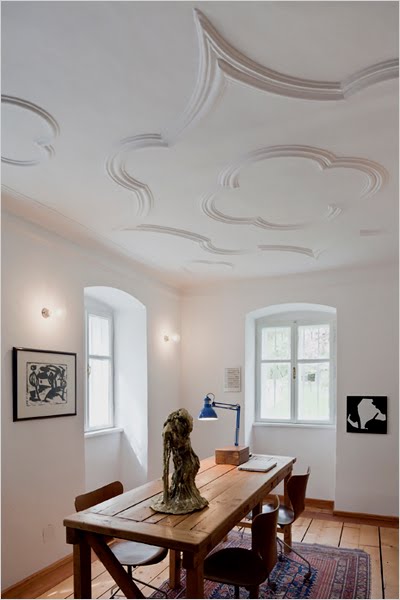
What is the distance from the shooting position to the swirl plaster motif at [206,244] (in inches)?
158

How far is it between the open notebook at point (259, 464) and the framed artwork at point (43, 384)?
1541 millimetres

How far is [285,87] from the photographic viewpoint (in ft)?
6.61

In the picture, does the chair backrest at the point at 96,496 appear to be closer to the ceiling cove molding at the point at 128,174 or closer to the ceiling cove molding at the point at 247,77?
the ceiling cove molding at the point at 128,174

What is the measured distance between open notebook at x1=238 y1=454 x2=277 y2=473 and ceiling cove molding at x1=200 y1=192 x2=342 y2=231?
1934mm

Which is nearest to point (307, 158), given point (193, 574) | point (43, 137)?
point (43, 137)

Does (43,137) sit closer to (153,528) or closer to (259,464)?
(153,528)

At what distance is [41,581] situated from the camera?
3.51 metres

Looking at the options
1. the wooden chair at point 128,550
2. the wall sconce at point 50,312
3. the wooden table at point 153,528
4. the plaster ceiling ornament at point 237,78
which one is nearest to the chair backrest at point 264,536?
the wooden table at point 153,528

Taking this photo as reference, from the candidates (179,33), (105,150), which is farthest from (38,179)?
(179,33)

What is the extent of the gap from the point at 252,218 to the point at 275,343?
2924 mm

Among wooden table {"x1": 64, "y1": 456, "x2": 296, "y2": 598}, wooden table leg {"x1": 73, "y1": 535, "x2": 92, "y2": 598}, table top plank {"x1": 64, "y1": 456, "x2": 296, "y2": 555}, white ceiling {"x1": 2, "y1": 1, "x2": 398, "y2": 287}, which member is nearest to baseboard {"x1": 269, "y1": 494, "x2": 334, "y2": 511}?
table top plank {"x1": 64, "y1": 456, "x2": 296, "y2": 555}

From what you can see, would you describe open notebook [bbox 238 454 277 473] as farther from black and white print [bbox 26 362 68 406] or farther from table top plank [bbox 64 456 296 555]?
black and white print [bbox 26 362 68 406]

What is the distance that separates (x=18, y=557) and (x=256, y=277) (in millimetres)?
3916

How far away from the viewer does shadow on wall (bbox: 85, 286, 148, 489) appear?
5383mm
